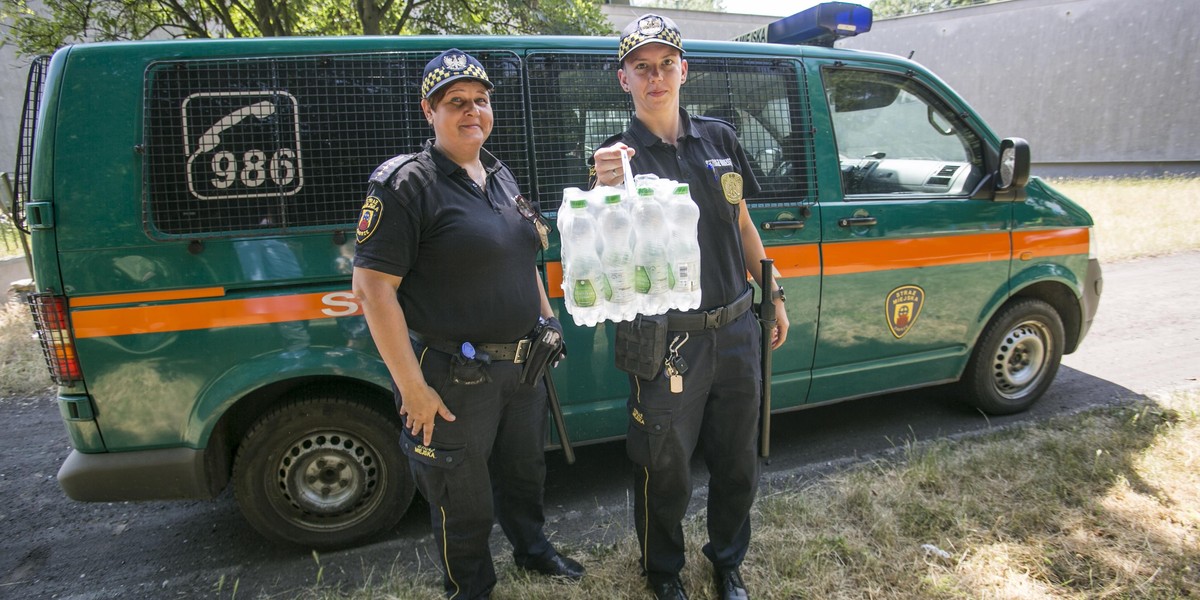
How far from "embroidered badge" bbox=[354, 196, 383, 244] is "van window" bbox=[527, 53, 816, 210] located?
3.72 feet

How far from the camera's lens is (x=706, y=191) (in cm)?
218

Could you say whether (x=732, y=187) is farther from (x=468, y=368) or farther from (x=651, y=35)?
(x=468, y=368)

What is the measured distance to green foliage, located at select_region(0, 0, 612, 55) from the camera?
727 cm

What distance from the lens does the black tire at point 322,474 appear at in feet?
8.96

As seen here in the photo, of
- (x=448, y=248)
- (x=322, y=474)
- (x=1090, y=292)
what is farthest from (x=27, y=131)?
(x=1090, y=292)

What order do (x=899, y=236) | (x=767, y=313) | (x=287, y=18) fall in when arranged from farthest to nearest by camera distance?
(x=287, y=18), (x=899, y=236), (x=767, y=313)

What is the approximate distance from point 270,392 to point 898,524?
2619 mm

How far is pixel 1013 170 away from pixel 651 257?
254 cm

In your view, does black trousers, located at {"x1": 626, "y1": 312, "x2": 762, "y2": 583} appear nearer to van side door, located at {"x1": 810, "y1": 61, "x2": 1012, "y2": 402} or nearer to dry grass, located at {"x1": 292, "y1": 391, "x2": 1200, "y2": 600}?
dry grass, located at {"x1": 292, "y1": 391, "x2": 1200, "y2": 600}

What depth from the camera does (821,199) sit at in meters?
3.32

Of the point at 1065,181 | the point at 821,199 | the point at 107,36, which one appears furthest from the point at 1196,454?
the point at 1065,181

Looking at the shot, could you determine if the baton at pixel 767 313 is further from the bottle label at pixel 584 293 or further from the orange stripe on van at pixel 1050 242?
the orange stripe on van at pixel 1050 242

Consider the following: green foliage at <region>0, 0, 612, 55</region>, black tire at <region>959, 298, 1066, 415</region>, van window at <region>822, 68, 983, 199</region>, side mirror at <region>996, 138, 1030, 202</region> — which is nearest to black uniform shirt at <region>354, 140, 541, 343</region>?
van window at <region>822, 68, 983, 199</region>

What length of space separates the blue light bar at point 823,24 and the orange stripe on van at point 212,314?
2.60 meters
